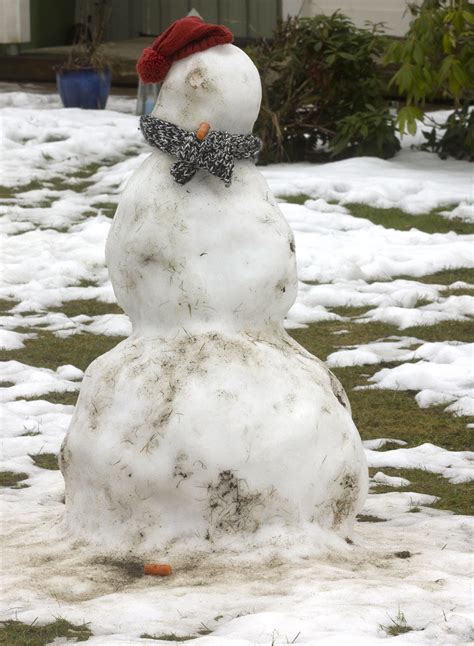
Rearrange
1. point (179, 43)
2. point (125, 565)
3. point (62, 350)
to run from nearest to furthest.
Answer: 1. point (125, 565)
2. point (179, 43)
3. point (62, 350)

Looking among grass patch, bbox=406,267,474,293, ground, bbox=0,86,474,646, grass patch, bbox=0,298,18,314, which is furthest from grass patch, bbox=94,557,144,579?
grass patch, bbox=406,267,474,293

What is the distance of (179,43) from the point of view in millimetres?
4477

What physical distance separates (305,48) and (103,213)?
3015mm

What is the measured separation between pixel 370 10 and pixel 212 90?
12.1 meters

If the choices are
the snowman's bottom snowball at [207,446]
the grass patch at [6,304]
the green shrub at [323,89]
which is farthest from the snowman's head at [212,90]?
the green shrub at [323,89]

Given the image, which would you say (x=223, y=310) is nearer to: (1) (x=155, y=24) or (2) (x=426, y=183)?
(2) (x=426, y=183)

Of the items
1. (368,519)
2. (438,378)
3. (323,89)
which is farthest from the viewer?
(323,89)

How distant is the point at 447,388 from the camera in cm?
699

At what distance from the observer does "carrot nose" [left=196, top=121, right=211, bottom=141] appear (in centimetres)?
438

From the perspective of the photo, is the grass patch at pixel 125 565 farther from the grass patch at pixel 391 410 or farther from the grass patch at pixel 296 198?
the grass patch at pixel 296 198

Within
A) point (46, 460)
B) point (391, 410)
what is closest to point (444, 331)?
point (391, 410)

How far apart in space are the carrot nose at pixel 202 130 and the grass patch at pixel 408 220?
631 centimetres

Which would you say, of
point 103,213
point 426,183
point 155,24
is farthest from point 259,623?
point 155,24

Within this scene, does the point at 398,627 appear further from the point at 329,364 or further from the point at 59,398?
the point at 329,364
